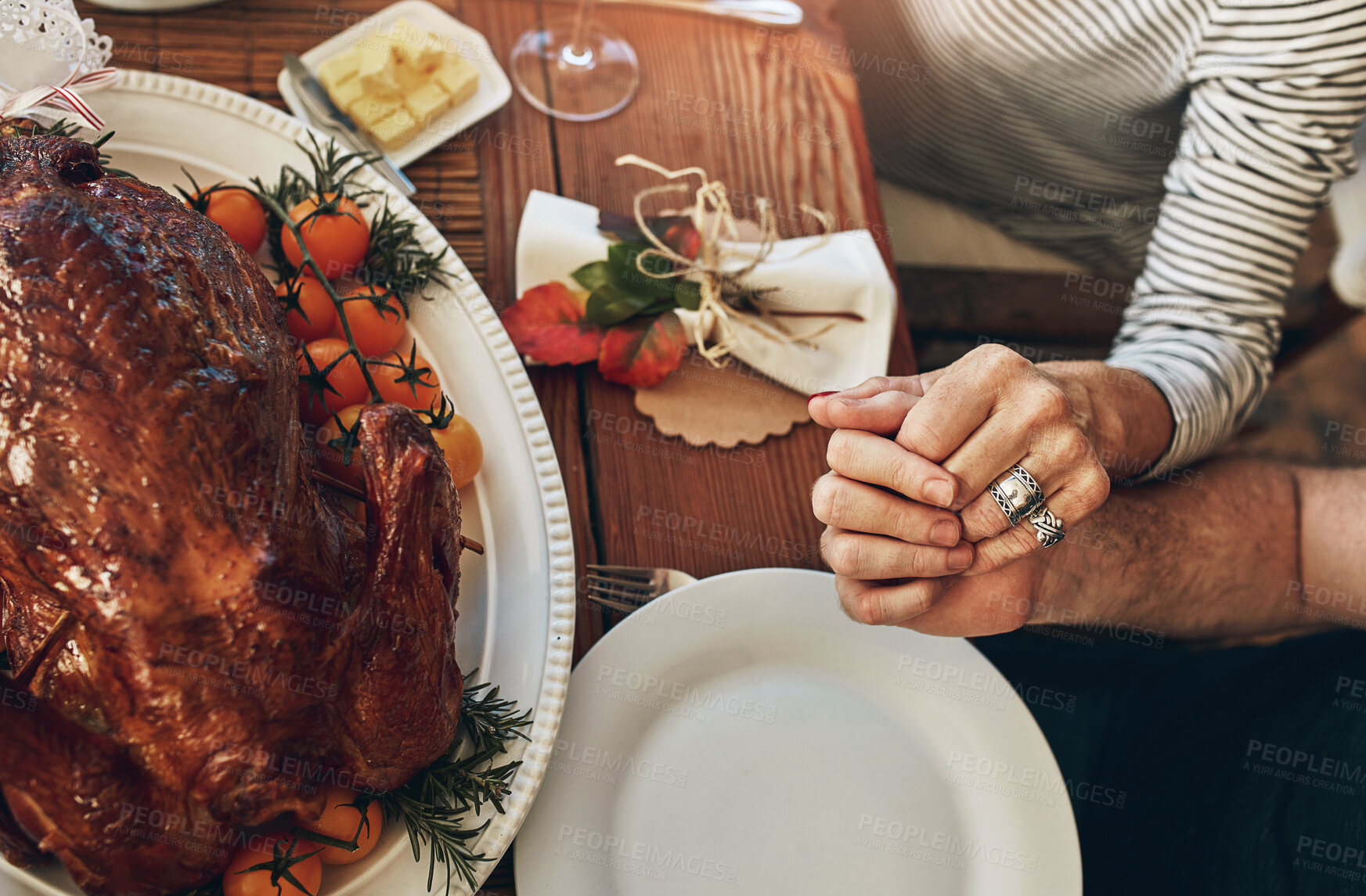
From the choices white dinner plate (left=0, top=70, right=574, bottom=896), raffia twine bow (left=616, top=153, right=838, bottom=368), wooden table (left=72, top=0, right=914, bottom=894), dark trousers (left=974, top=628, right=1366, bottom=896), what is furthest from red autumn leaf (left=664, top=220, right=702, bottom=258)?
dark trousers (left=974, top=628, right=1366, bottom=896)

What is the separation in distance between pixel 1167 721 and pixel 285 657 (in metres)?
1.18

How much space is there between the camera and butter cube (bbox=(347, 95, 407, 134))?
1194 millimetres

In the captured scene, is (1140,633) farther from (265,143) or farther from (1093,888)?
(265,143)

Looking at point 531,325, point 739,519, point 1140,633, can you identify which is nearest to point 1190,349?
point 1140,633

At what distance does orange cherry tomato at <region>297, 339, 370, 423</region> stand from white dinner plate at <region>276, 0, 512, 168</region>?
0.40 m

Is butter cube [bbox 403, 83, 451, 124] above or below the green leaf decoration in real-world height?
above

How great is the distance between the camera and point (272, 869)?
28.7 inches

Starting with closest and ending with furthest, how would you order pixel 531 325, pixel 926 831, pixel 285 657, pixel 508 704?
pixel 285 657 < pixel 508 704 < pixel 926 831 < pixel 531 325

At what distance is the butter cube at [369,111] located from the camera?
1194 millimetres

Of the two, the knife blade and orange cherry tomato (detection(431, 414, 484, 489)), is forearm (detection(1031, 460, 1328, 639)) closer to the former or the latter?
orange cherry tomato (detection(431, 414, 484, 489))

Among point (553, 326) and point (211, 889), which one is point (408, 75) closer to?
point (553, 326)

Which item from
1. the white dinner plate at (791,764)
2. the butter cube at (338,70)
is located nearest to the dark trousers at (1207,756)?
the white dinner plate at (791,764)

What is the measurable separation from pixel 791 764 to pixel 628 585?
0.95 feet

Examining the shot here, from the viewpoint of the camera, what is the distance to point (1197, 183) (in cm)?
138
